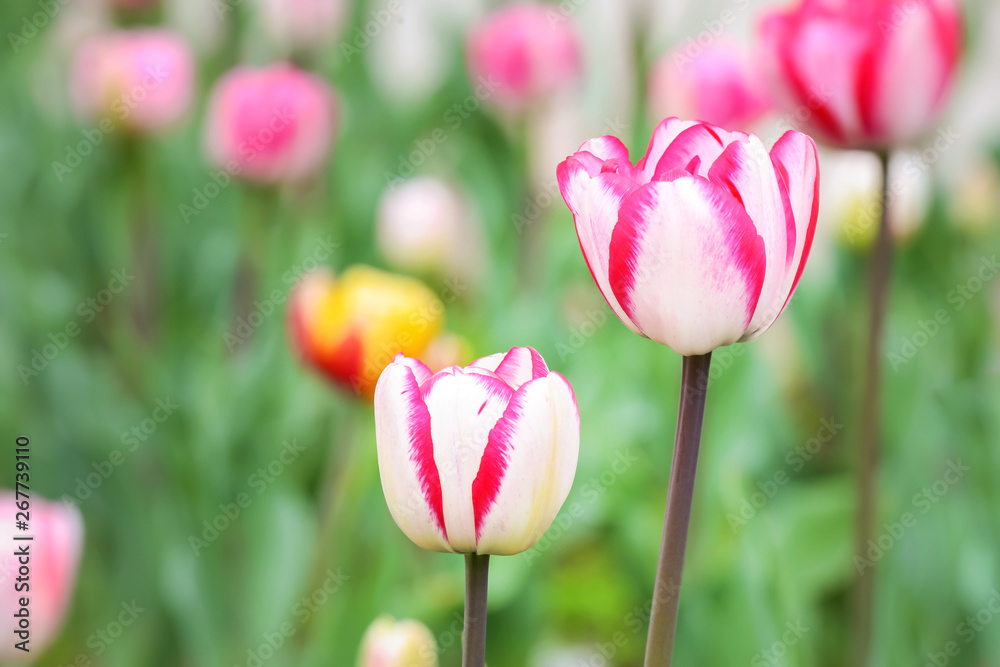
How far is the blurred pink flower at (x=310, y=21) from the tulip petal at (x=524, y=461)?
112 centimetres

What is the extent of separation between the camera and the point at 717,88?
833mm

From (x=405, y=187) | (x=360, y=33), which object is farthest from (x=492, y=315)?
(x=360, y=33)

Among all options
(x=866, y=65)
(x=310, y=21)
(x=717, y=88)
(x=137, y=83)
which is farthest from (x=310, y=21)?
(x=866, y=65)

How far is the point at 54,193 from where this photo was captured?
3.70ft

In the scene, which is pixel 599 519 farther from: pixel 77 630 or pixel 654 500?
pixel 77 630

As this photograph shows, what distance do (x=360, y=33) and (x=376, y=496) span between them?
696 millimetres

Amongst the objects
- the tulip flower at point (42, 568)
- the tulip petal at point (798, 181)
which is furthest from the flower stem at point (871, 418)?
the tulip flower at point (42, 568)

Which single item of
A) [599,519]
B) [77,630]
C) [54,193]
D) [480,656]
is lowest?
[77,630]

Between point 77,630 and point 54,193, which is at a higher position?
point 54,193

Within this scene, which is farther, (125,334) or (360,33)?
(360,33)

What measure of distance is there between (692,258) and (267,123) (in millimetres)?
744

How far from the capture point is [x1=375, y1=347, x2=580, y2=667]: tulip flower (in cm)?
23

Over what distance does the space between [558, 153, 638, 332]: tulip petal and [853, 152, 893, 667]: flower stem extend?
0.28m

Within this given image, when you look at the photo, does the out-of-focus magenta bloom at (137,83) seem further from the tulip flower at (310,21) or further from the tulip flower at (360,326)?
the tulip flower at (360,326)
